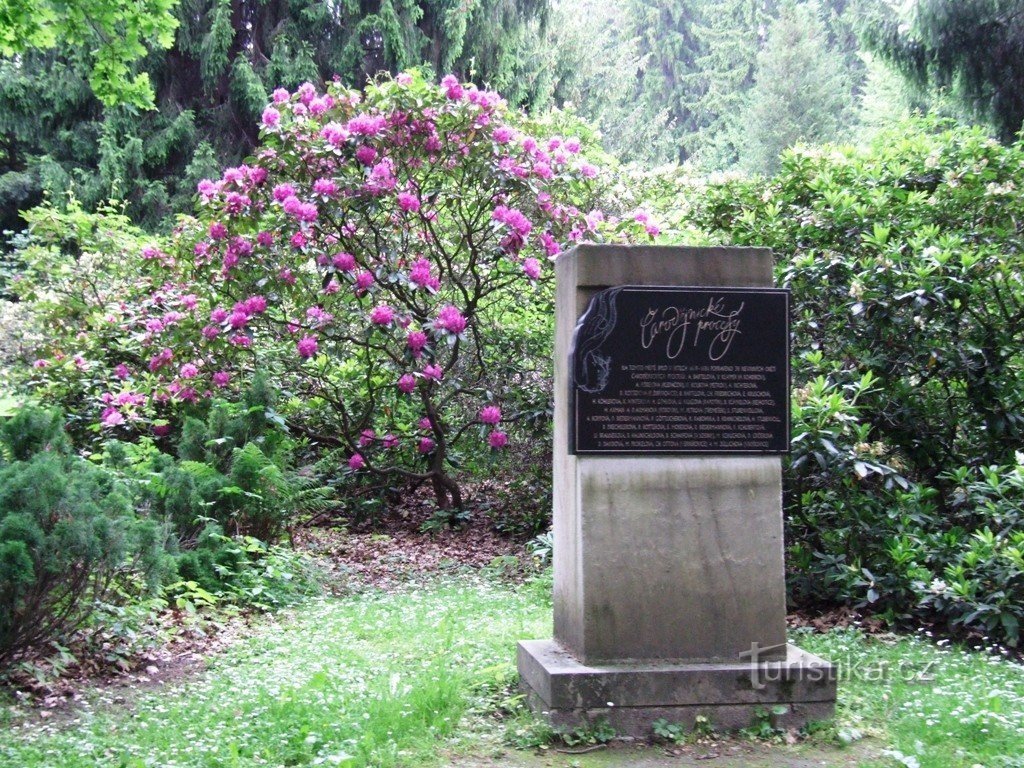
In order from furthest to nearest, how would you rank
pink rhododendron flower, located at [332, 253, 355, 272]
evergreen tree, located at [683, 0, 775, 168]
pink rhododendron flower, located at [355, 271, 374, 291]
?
evergreen tree, located at [683, 0, 775, 168]
pink rhododendron flower, located at [355, 271, 374, 291]
pink rhododendron flower, located at [332, 253, 355, 272]

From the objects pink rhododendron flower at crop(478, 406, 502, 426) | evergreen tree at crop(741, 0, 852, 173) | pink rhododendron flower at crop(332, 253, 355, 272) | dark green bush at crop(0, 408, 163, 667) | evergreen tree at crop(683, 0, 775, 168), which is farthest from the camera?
evergreen tree at crop(683, 0, 775, 168)

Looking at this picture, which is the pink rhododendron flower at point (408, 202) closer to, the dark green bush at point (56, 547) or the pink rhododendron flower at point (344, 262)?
the pink rhododendron flower at point (344, 262)

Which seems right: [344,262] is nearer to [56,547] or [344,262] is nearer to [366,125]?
[366,125]

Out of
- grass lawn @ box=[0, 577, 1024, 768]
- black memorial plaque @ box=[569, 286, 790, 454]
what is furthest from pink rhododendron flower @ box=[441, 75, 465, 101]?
black memorial plaque @ box=[569, 286, 790, 454]

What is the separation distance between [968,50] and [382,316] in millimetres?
9608

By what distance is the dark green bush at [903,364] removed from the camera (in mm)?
6625

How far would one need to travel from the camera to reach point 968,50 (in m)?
13.9

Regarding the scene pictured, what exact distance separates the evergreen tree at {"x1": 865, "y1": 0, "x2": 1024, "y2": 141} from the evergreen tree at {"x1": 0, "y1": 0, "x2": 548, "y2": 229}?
8.45 meters

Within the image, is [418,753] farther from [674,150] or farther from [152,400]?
[674,150]

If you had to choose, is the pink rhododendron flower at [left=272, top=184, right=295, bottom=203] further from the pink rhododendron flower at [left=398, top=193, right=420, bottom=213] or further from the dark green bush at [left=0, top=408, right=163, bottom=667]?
the dark green bush at [left=0, top=408, right=163, bottom=667]

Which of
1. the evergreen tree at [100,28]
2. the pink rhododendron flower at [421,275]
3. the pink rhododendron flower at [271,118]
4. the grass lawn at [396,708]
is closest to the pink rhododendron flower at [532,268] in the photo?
the pink rhododendron flower at [421,275]

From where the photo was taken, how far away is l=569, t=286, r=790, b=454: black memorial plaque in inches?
187

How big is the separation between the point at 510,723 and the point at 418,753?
0.57m

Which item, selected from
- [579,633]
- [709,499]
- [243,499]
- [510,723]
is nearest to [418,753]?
[510,723]
